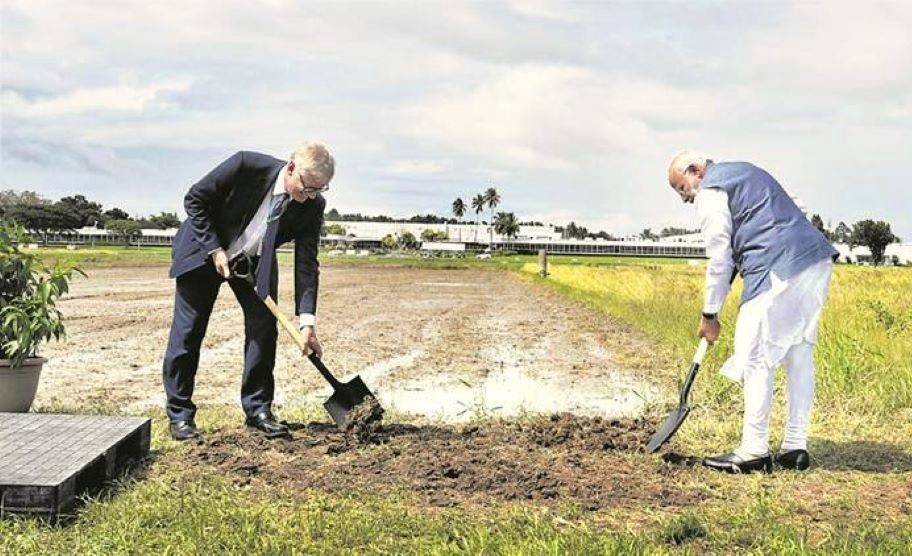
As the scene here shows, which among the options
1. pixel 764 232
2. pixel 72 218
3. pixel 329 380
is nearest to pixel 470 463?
pixel 329 380

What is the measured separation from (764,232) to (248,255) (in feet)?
10.9

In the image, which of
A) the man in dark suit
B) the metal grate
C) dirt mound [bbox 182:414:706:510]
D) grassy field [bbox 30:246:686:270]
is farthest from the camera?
grassy field [bbox 30:246:686:270]

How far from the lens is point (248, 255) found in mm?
6531

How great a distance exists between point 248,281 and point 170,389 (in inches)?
35.7

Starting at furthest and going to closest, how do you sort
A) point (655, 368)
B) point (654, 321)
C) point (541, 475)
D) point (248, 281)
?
1. point (654, 321)
2. point (655, 368)
3. point (248, 281)
4. point (541, 475)

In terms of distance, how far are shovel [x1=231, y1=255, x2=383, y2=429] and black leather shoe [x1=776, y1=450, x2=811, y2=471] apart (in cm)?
260

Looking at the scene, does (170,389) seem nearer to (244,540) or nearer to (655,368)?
(244,540)

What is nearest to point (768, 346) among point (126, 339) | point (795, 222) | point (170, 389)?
point (795, 222)

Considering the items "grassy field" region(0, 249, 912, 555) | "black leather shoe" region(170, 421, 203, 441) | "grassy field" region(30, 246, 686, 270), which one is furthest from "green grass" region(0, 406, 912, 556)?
"grassy field" region(30, 246, 686, 270)

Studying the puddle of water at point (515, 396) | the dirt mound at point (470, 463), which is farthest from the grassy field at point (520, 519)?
the puddle of water at point (515, 396)

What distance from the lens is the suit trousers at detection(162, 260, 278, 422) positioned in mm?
6621

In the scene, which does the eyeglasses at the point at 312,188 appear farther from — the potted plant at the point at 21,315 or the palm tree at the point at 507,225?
the palm tree at the point at 507,225

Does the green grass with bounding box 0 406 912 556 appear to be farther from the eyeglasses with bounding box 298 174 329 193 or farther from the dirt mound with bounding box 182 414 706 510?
the eyeglasses with bounding box 298 174 329 193

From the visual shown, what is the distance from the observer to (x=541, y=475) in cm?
557
